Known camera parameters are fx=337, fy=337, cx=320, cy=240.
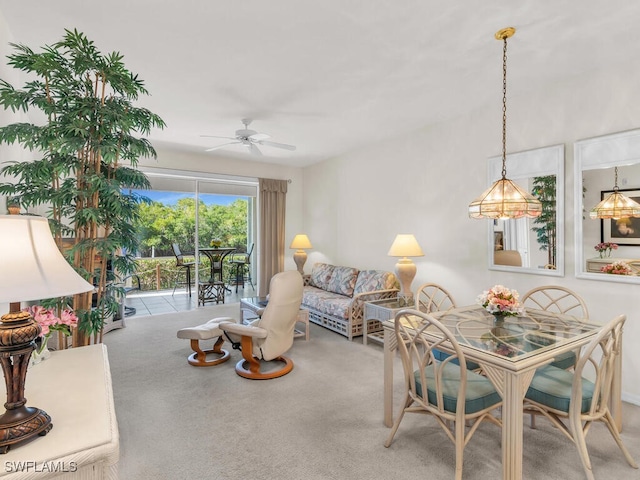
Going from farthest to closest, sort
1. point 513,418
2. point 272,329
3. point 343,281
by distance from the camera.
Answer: point 343,281
point 272,329
point 513,418

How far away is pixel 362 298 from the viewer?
14.6 feet

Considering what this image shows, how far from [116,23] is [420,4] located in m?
1.97

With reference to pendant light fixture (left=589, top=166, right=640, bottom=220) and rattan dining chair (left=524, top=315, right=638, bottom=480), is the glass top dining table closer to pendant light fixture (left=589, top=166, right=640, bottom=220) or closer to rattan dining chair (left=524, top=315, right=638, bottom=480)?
rattan dining chair (left=524, top=315, right=638, bottom=480)

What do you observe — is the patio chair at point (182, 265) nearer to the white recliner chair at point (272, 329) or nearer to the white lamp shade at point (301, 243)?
the white lamp shade at point (301, 243)

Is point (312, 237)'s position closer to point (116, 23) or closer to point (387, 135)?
point (387, 135)

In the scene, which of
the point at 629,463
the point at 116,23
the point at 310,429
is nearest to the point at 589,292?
the point at 629,463

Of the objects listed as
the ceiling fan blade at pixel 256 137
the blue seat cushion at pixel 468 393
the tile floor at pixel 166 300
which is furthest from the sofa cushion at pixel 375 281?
the tile floor at pixel 166 300

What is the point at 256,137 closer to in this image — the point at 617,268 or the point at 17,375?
the point at 17,375

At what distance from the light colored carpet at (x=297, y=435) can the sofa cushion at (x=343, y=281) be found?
170 cm

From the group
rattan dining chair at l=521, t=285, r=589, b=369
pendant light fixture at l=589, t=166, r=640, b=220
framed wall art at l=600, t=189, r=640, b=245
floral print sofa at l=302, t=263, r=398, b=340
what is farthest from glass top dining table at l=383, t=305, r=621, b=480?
floral print sofa at l=302, t=263, r=398, b=340

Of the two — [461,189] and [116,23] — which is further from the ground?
[116,23]

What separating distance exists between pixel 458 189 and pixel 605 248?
152 centimetres

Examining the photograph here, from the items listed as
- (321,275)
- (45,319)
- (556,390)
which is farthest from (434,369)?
(321,275)

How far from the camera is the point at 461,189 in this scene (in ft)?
12.9
